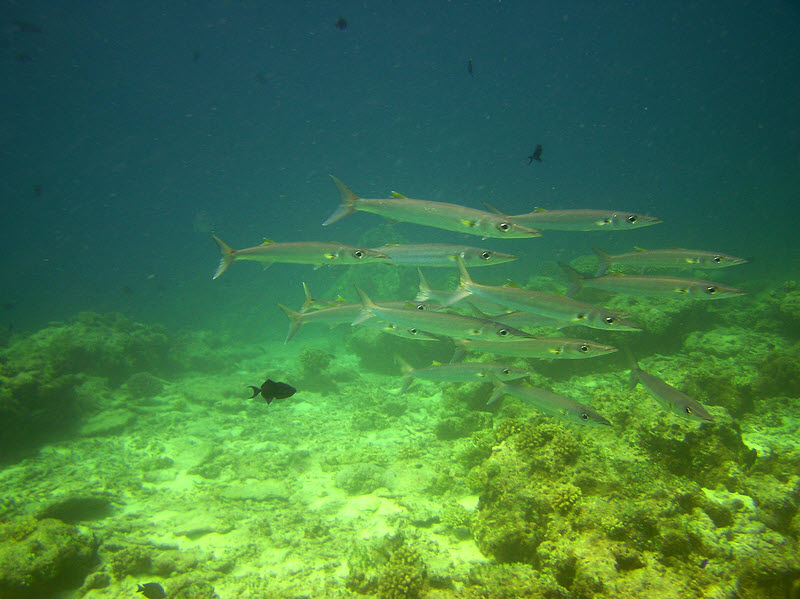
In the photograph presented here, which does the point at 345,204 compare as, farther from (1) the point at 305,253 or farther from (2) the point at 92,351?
(2) the point at 92,351

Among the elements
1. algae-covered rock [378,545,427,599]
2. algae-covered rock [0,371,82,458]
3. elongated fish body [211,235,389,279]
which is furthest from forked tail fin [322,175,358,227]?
algae-covered rock [0,371,82,458]

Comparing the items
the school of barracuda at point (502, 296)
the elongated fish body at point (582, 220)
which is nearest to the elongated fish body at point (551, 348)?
the school of barracuda at point (502, 296)

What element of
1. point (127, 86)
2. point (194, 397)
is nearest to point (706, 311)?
point (194, 397)

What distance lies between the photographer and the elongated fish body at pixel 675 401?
3.80m

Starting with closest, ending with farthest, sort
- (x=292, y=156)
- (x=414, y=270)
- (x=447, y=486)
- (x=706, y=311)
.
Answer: (x=447, y=486), (x=706, y=311), (x=414, y=270), (x=292, y=156)

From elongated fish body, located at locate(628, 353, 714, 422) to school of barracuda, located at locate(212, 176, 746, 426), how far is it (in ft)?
0.05

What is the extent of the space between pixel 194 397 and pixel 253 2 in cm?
5106

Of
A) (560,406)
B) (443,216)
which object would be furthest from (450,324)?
(443,216)

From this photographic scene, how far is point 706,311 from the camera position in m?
9.91

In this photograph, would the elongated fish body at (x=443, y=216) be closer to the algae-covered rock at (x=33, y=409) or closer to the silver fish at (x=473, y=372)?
Answer: the silver fish at (x=473, y=372)

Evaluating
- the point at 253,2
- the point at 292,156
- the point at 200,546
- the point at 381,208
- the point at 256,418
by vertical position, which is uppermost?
the point at 253,2

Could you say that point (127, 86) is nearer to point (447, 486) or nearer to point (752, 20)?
point (447, 486)

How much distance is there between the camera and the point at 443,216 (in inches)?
249

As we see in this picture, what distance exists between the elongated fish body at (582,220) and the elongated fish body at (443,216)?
44cm
